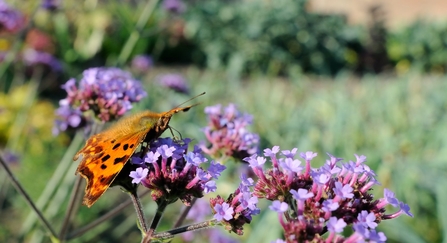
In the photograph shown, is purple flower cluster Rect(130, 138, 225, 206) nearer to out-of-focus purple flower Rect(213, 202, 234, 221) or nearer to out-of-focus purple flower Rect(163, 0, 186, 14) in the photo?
out-of-focus purple flower Rect(213, 202, 234, 221)

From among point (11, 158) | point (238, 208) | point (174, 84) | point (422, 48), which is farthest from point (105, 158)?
point (422, 48)

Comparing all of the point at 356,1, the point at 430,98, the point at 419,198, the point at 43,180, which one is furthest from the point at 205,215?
the point at 356,1

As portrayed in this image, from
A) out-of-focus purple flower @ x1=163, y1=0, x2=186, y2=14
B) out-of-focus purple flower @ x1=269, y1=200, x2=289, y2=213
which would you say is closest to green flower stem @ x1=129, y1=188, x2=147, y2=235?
out-of-focus purple flower @ x1=269, y1=200, x2=289, y2=213

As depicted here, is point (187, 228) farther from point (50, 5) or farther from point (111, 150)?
point (50, 5)

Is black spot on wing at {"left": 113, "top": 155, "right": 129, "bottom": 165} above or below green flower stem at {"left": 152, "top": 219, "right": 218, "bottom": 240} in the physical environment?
above

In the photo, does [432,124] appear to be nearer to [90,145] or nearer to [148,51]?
[90,145]

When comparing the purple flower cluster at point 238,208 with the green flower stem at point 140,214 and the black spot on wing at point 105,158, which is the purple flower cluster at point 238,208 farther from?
the black spot on wing at point 105,158

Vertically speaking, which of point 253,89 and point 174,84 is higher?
point 174,84
